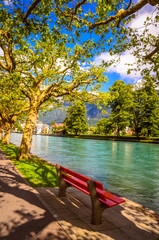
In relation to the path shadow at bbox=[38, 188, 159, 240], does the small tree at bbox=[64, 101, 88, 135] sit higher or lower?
higher

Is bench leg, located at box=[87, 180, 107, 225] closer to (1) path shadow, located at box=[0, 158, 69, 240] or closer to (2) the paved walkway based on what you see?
(2) the paved walkway

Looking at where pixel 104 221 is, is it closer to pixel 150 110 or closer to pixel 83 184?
pixel 83 184

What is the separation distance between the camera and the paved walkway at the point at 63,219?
356 centimetres

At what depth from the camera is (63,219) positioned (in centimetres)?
418

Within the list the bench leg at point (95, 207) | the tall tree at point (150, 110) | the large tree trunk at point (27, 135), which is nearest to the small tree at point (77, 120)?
the tall tree at point (150, 110)

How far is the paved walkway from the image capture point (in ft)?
11.7

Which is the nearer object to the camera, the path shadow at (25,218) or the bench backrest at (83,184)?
the path shadow at (25,218)

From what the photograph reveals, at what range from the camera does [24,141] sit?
12727 mm

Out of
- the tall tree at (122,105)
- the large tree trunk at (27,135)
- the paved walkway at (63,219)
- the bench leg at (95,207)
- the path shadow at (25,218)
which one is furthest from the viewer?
the tall tree at (122,105)

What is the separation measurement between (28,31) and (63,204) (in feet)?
22.2

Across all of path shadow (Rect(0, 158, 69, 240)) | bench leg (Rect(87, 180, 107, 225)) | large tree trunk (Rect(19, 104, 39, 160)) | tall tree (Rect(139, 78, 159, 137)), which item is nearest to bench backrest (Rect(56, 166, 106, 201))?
bench leg (Rect(87, 180, 107, 225))

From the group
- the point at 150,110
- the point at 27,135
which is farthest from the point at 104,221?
the point at 150,110

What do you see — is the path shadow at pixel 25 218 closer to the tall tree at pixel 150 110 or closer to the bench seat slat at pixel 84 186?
the bench seat slat at pixel 84 186

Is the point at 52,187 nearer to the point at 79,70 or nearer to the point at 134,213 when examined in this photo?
the point at 134,213
